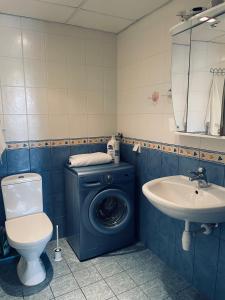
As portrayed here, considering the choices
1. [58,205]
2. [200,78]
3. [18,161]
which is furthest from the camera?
[58,205]

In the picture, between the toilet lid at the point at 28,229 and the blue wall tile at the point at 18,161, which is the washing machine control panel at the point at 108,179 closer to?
the toilet lid at the point at 28,229

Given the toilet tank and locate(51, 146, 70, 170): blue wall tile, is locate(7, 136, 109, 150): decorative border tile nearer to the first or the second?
locate(51, 146, 70, 170): blue wall tile

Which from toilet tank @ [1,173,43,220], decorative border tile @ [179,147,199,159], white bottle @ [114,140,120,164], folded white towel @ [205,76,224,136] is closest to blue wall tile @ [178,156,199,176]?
decorative border tile @ [179,147,199,159]

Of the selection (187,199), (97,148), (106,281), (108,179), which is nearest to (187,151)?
(187,199)

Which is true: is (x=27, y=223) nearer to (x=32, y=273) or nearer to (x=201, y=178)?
(x=32, y=273)

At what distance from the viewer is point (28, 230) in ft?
6.17

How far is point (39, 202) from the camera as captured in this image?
2.18 m

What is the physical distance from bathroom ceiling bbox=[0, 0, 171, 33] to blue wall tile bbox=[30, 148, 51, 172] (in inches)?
47.6

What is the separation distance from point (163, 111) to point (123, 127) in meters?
0.67

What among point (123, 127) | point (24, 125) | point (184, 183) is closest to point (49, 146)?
point (24, 125)

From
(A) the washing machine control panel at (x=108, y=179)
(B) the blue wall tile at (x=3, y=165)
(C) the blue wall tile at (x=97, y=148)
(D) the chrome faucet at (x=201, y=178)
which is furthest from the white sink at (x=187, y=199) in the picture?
(B) the blue wall tile at (x=3, y=165)

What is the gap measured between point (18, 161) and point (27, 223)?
0.59 metres

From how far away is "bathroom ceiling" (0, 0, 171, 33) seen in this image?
5.98ft

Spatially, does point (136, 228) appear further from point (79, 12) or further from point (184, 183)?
point (79, 12)
